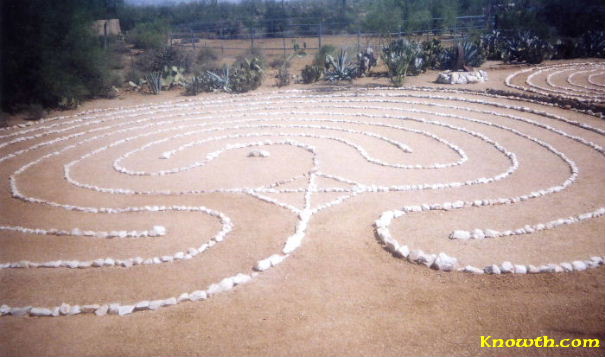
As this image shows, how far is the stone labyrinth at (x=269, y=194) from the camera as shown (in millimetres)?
5293

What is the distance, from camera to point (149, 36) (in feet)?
99.9

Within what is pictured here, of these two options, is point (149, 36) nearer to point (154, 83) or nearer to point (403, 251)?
point (154, 83)

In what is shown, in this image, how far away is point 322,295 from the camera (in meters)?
4.74

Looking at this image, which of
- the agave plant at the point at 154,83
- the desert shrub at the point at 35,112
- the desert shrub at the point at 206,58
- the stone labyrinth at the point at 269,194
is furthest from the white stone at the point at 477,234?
the desert shrub at the point at 206,58

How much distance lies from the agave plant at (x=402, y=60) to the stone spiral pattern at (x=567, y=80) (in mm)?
3668

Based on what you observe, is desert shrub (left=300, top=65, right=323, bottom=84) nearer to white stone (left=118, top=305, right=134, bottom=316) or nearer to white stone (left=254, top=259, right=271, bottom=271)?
white stone (left=254, top=259, right=271, bottom=271)


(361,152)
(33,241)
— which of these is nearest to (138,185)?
(33,241)

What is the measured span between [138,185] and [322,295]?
200 inches

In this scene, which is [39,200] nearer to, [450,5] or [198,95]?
[198,95]

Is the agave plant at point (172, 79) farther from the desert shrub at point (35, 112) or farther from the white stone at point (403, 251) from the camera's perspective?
the white stone at point (403, 251)

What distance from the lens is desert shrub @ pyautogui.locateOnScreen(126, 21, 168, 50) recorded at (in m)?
29.5

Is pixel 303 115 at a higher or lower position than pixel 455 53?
lower

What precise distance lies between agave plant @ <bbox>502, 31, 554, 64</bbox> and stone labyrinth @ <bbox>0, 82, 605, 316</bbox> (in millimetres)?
9016

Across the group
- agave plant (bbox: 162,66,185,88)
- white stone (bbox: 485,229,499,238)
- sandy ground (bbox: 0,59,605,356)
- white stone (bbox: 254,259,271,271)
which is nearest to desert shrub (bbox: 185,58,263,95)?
agave plant (bbox: 162,66,185,88)
